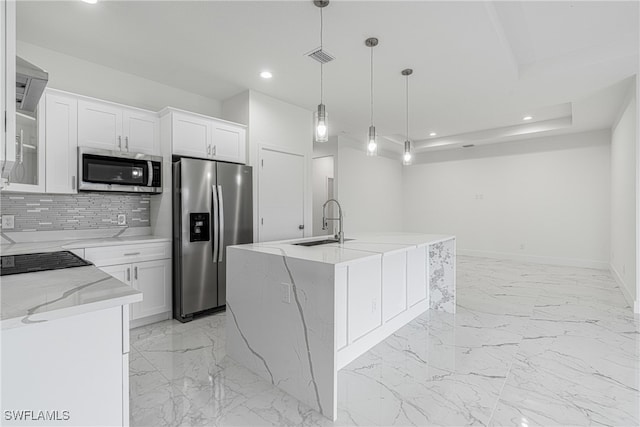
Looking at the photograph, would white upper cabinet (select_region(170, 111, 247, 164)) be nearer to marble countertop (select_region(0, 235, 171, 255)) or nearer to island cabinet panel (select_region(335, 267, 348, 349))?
marble countertop (select_region(0, 235, 171, 255))

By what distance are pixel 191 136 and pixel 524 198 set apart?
652cm

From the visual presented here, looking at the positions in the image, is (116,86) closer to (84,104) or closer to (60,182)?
(84,104)

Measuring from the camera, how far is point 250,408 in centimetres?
180

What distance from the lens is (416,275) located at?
3.34 metres

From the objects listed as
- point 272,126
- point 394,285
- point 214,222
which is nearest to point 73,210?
point 214,222

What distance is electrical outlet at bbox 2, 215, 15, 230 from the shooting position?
268cm

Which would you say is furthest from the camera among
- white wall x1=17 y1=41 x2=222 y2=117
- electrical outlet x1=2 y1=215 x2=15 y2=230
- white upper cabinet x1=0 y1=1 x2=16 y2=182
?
white wall x1=17 y1=41 x2=222 y2=117

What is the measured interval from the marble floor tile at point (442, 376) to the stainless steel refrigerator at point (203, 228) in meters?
0.27

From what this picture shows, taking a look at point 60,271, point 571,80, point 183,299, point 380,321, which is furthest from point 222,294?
point 571,80

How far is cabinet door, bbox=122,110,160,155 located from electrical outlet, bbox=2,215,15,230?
1103mm

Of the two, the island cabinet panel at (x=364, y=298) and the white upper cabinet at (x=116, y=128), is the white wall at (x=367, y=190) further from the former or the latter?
the white upper cabinet at (x=116, y=128)

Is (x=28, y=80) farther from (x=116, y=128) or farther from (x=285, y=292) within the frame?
(x=116, y=128)

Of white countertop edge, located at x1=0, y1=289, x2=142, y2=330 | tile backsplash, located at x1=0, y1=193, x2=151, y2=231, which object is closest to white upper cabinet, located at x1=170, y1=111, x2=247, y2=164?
tile backsplash, located at x1=0, y1=193, x2=151, y2=231

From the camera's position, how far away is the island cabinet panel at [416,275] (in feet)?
10.5
